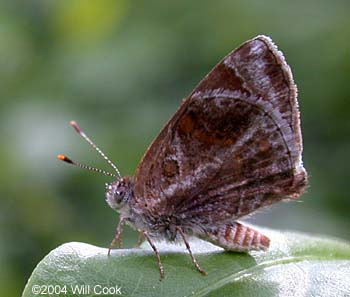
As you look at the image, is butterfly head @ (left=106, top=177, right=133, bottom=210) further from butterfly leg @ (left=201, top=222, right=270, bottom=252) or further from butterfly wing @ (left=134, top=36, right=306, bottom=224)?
butterfly leg @ (left=201, top=222, right=270, bottom=252)

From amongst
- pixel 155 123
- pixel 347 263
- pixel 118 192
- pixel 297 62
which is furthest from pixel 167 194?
pixel 297 62

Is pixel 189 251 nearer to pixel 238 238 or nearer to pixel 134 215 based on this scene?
pixel 238 238

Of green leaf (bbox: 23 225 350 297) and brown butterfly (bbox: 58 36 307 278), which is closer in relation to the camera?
green leaf (bbox: 23 225 350 297)

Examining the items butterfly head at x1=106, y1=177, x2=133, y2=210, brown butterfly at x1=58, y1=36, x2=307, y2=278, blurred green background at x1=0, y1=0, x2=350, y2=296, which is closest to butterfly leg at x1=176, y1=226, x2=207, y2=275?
brown butterfly at x1=58, y1=36, x2=307, y2=278

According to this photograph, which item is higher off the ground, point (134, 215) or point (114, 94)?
point (114, 94)

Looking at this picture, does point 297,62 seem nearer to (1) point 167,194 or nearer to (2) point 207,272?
(1) point 167,194

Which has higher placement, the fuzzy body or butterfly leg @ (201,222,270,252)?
the fuzzy body

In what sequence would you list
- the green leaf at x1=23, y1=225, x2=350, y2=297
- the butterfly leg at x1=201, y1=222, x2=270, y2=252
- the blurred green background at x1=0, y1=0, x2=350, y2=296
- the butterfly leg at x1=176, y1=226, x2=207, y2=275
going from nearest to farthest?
the green leaf at x1=23, y1=225, x2=350, y2=297, the butterfly leg at x1=176, y1=226, x2=207, y2=275, the butterfly leg at x1=201, y1=222, x2=270, y2=252, the blurred green background at x1=0, y1=0, x2=350, y2=296

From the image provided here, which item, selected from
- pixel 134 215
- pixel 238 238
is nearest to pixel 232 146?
pixel 238 238
